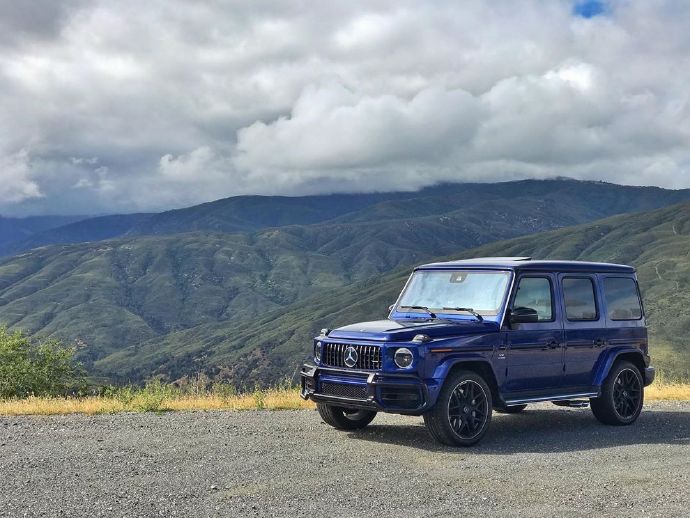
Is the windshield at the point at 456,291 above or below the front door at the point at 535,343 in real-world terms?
above

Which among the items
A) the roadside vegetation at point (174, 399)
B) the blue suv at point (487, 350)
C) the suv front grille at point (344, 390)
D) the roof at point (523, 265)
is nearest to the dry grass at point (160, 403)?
the roadside vegetation at point (174, 399)

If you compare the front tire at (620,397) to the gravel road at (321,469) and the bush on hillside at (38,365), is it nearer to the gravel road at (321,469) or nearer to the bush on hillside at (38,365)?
the gravel road at (321,469)

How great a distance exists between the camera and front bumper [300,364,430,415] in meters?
10.2

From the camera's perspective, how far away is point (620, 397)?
12.8 meters

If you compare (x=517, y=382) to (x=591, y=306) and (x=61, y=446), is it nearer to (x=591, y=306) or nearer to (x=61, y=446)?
(x=591, y=306)

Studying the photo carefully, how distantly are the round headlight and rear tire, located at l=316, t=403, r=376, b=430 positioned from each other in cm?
157

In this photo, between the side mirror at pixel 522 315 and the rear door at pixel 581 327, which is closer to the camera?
the side mirror at pixel 522 315

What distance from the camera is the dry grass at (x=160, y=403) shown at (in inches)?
520

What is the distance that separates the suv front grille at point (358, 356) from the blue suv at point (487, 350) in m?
0.02

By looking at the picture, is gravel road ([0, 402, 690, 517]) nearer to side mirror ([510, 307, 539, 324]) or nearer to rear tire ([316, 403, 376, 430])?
rear tire ([316, 403, 376, 430])

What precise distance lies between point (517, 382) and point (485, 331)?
103 centimetres

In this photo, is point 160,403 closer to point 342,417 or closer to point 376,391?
point 342,417

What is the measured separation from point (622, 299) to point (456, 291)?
3.40 metres

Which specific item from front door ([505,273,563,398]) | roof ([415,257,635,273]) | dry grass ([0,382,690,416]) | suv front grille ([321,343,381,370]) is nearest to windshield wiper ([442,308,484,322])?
front door ([505,273,563,398])
